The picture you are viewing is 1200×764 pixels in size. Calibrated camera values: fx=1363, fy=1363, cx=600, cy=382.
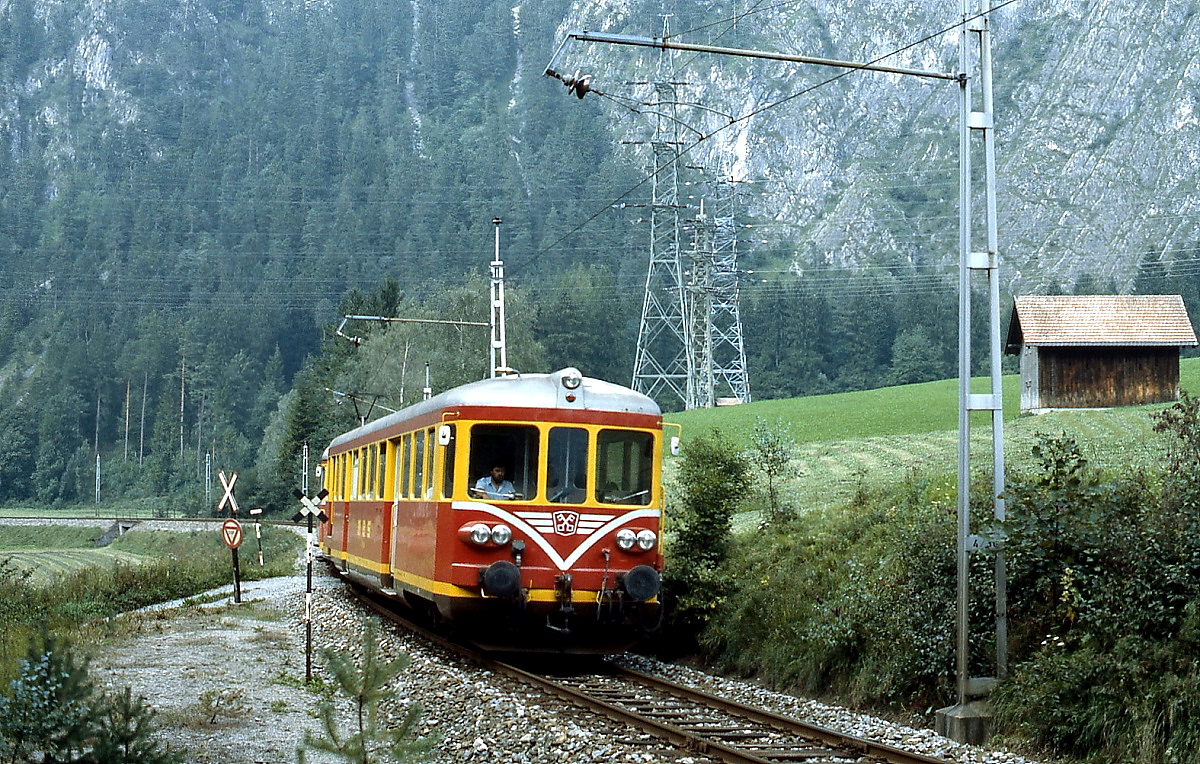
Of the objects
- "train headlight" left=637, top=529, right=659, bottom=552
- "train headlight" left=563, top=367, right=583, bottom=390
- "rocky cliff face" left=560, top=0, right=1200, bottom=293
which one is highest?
"rocky cliff face" left=560, top=0, right=1200, bottom=293

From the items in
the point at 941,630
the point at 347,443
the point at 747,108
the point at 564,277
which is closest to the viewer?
the point at 941,630

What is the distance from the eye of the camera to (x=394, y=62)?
199 m

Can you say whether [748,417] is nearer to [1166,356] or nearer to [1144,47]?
[1166,356]

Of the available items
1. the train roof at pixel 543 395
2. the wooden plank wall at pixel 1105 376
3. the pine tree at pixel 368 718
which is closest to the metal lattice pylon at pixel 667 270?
the train roof at pixel 543 395

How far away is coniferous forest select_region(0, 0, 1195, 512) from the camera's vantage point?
95.1 m

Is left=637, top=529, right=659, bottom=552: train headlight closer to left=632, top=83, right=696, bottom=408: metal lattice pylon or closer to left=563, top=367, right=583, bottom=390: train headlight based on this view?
left=563, top=367, right=583, bottom=390: train headlight

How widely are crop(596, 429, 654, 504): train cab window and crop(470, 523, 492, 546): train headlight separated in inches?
47.2

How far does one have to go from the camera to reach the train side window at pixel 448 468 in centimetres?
1376

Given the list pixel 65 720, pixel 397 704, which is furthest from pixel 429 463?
pixel 65 720

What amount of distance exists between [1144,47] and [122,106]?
136 meters

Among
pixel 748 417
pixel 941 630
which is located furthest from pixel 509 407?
pixel 748 417

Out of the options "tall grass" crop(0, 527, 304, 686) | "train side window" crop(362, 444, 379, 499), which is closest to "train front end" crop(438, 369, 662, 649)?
"tall grass" crop(0, 527, 304, 686)

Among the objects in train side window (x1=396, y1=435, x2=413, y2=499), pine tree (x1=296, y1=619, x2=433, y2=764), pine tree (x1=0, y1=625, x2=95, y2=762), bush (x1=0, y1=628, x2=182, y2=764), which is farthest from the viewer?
train side window (x1=396, y1=435, x2=413, y2=499)

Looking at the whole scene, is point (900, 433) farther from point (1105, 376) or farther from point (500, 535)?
point (500, 535)
